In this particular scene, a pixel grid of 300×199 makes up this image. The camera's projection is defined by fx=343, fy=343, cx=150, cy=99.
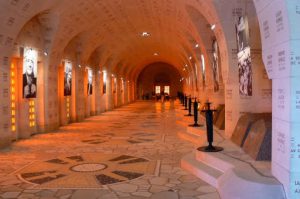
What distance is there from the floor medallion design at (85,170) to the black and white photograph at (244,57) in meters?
2.79

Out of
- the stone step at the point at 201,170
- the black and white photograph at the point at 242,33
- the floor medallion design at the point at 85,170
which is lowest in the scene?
the floor medallion design at the point at 85,170

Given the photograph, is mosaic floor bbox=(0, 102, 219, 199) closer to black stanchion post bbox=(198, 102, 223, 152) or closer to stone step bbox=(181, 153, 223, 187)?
stone step bbox=(181, 153, 223, 187)

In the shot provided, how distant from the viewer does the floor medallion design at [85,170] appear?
6.26 meters

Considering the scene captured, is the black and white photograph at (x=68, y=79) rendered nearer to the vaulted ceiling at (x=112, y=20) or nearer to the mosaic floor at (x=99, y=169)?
the vaulted ceiling at (x=112, y=20)

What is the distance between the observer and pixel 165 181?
248 inches

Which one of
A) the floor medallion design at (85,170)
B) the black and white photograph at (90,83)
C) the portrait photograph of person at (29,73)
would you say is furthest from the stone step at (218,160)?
the black and white photograph at (90,83)

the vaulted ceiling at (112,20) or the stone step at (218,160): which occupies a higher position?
the vaulted ceiling at (112,20)

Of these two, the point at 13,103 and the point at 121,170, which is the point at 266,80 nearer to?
the point at 121,170

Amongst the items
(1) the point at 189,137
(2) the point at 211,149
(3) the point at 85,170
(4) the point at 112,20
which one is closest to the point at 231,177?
(2) the point at 211,149

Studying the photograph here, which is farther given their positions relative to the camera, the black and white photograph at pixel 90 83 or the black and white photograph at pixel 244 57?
the black and white photograph at pixel 90 83

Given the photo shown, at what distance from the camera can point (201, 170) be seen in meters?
6.54

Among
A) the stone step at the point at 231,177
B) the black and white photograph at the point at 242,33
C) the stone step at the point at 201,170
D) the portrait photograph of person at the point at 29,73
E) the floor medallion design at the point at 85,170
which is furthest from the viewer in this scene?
the portrait photograph of person at the point at 29,73

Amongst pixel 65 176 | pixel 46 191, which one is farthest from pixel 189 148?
pixel 46 191

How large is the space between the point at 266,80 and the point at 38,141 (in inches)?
284
